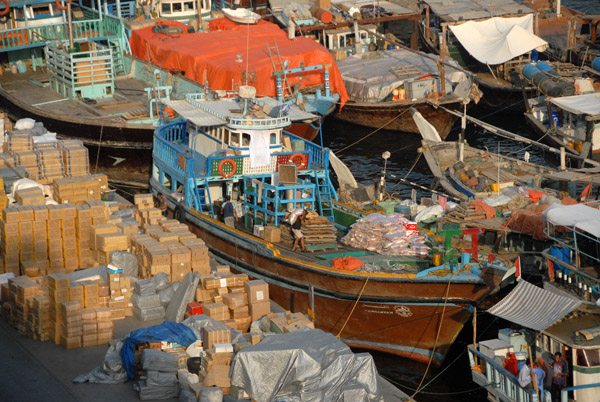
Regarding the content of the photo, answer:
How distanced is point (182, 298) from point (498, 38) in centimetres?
2676

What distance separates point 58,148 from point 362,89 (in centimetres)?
1537

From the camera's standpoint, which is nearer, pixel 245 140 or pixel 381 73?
pixel 245 140

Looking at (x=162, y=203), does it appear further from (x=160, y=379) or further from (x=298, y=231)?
(x=160, y=379)

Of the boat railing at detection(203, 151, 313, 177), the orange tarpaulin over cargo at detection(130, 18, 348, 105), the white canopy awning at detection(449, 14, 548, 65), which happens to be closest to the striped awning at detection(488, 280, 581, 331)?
the boat railing at detection(203, 151, 313, 177)

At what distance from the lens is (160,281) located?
2212cm

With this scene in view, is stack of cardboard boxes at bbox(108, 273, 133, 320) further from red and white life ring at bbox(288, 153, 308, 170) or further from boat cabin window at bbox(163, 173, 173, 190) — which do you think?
boat cabin window at bbox(163, 173, 173, 190)

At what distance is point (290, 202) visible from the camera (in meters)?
25.2

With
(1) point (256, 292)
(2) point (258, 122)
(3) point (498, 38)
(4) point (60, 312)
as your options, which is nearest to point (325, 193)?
(2) point (258, 122)

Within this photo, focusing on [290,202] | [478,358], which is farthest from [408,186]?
[478,358]

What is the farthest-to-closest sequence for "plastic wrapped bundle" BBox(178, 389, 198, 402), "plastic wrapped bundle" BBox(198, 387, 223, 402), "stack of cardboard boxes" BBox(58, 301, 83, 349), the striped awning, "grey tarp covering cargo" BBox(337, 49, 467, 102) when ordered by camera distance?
"grey tarp covering cargo" BBox(337, 49, 467, 102) < "stack of cardboard boxes" BBox(58, 301, 83, 349) < the striped awning < "plastic wrapped bundle" BBox(178, 389, 198, 402) < "plastic wrapped bundle" BBox(198, 387, 223, 402)

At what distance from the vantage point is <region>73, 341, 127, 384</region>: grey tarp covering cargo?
723 inches

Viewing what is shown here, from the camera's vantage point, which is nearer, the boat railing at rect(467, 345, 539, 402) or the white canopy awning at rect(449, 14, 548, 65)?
the boat railing at rect(467, 345, 539, 402)

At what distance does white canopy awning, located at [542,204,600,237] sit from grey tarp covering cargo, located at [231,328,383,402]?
18.3ft

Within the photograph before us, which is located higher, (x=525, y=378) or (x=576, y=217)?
(x=576, y=217)
